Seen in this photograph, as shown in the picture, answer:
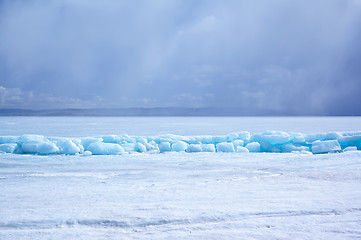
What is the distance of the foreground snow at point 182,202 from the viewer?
3236 mm

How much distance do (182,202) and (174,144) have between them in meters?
8.21

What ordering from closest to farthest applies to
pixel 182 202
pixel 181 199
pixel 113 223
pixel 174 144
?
pixel 113 223
pixel 182 202
pixel 181 199
pixel 174 144

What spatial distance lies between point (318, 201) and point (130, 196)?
2.52 m

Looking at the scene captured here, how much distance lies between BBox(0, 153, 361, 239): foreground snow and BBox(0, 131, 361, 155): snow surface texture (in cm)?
361

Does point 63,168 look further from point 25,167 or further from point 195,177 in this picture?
point 195,177

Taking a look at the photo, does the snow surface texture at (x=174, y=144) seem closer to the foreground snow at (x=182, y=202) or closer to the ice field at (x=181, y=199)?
the ice field at (x=181, y=199)

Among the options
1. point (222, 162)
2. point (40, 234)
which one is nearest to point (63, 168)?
point (222, 162)

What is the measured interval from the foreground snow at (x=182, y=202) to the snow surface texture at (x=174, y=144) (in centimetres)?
361

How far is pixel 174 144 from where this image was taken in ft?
41.0

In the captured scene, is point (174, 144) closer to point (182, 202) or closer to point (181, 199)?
point (181, 199)

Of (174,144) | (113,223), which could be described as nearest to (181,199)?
(113,223)

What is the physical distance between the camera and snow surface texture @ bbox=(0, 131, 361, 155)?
36.9 ft

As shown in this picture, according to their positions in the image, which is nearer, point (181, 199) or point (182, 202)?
point (182, 202)

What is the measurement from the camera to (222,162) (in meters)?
8.59
